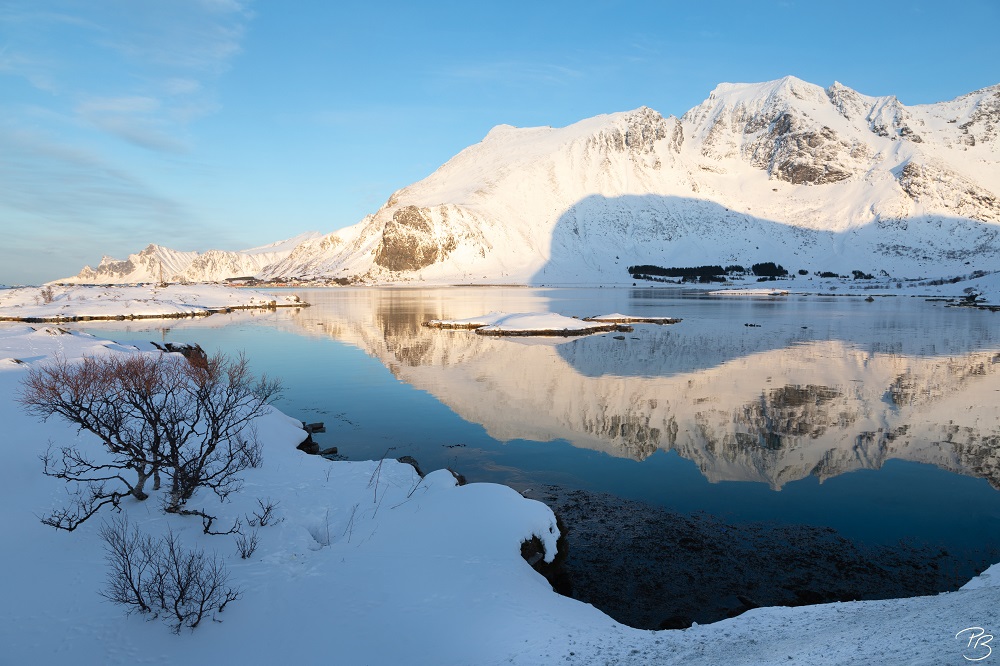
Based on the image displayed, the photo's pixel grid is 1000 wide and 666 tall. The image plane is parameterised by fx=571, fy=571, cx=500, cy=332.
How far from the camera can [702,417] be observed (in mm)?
21688

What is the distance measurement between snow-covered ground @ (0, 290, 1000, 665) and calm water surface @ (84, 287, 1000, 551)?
4.69m

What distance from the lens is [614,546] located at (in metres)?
11.8

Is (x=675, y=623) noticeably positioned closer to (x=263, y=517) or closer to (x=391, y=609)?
(x=391, y=609)

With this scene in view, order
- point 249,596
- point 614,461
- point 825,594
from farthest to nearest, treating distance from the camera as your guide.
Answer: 1. point 614,461
2. point 825,594
3. point 249,596

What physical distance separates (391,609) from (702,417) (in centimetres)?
1637

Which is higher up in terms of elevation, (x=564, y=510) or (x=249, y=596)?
(x=249, y=596)

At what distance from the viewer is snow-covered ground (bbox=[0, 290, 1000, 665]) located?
6891mm

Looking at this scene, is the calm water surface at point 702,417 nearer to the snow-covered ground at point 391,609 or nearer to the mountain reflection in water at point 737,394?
the mountain reflection in water at point 737,394

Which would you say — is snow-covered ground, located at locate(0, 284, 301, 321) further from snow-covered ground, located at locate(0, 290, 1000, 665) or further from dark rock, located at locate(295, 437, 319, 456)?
snow-covered ground, located at locate(0, 290, 1000, 665)

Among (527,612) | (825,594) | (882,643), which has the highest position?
(882,643)

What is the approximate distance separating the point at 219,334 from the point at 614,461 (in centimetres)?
4318

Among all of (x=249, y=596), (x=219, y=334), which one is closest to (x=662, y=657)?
(x=249, y=596)

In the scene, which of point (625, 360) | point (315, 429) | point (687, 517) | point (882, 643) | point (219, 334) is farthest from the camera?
point (219, 334)

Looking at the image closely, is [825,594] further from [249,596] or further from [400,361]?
[400,361]
